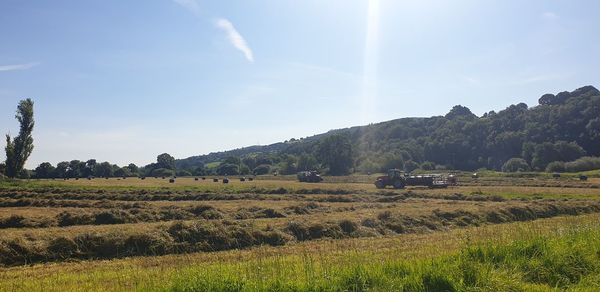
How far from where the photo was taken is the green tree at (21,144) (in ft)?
264

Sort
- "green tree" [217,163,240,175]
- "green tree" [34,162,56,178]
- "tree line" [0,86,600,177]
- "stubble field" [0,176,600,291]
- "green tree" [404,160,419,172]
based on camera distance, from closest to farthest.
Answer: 1. "stubble field" [0,176,600,291]
2. "tree line" [0,86,600,177]
3. "green tree" [34,162,56,178]
4. "green tree" [404,160,419,172]
5. "green tree" [217,163,240,175]

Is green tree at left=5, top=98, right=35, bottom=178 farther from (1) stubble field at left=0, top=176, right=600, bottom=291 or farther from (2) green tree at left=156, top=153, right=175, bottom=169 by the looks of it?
(2) green tree at left=156, top=153, right=175, bottom=169

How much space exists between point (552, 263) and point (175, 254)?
1177 cm

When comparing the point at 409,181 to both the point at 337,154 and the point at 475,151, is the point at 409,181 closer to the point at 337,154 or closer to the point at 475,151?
the point at 337,154


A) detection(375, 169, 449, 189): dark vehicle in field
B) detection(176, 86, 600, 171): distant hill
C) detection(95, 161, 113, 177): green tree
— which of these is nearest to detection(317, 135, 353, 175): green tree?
detection(176, 86, 600, 171): distant hill

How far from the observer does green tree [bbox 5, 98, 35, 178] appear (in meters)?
80.6

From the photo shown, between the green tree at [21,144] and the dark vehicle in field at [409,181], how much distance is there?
6375cm

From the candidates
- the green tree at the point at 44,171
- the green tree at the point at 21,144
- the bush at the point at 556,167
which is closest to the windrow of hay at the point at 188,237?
the green tree at the point at 21,144

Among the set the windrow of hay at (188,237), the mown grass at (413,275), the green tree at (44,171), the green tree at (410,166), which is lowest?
the windrow of hay at (188,237)

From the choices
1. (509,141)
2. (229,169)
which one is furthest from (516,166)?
(229,169)

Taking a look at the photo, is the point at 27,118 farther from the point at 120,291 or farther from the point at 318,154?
the point at 120,291

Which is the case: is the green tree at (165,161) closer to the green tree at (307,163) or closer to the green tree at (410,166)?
the green tree at (307,163)

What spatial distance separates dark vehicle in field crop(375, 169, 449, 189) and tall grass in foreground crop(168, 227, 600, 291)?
46.3 meters

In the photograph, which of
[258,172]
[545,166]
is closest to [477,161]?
[545,166]
